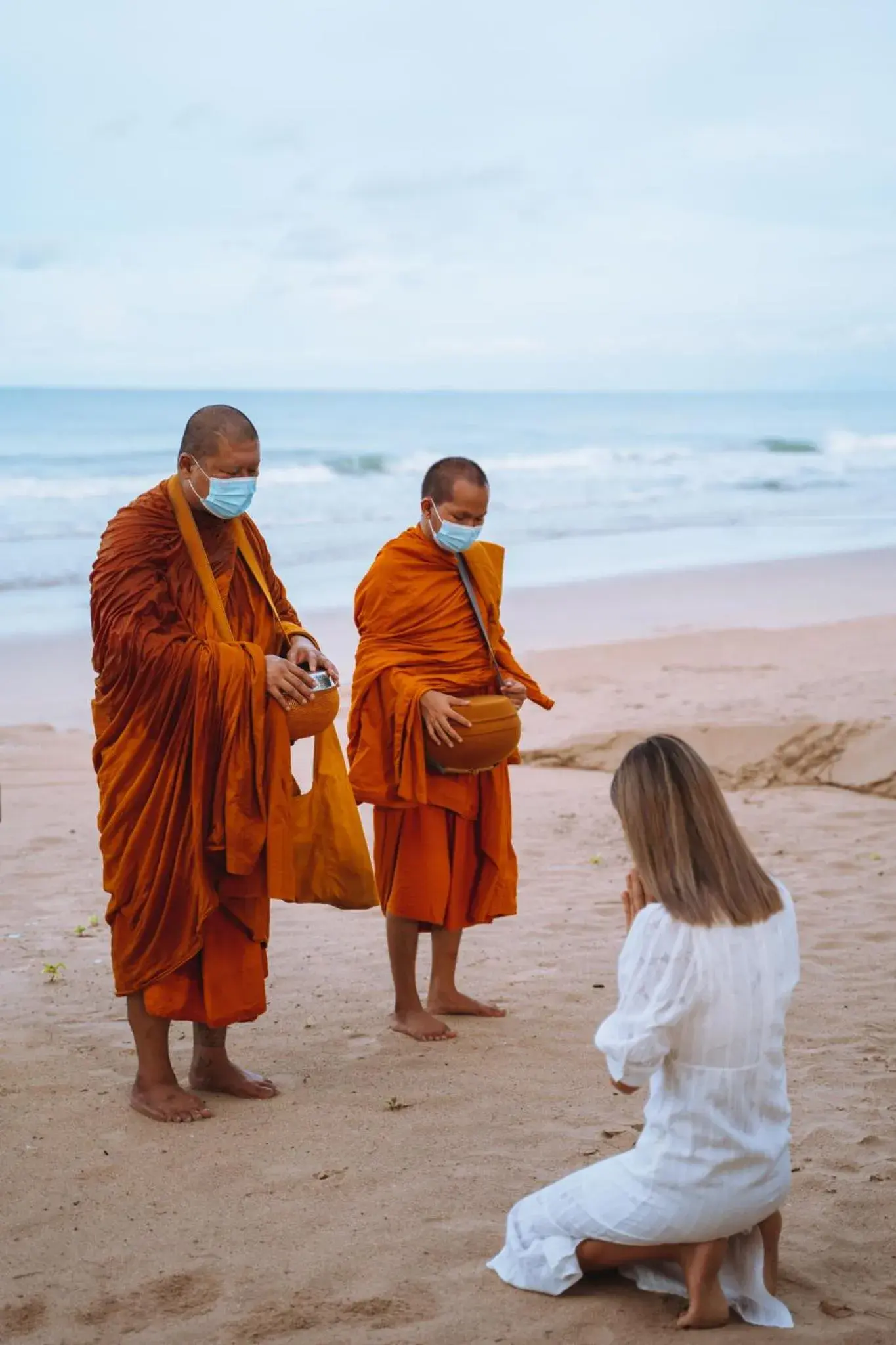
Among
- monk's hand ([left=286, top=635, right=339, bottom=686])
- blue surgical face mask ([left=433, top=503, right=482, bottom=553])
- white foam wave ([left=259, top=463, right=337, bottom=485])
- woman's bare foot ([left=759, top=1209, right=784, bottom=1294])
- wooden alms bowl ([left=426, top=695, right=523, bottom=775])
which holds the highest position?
white foam wave ([left=259, top=463, right=337, bottom=485])

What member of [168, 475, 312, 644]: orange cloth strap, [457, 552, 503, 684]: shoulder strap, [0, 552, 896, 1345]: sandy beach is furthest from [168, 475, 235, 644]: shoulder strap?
[0, 552, 896, 1345]: sandy beach

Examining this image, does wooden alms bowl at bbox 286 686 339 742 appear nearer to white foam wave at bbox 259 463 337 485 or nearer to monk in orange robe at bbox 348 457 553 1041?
monk in orange robe at bbox 348 457 553 1041

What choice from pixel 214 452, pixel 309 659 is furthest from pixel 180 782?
pixel 214 452

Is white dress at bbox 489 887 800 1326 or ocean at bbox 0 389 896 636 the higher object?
ocean at bbox 0 389 896 636

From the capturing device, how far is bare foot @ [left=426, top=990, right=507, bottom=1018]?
520 centimetres

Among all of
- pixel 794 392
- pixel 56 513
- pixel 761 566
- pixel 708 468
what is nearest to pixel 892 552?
pixel 761 566

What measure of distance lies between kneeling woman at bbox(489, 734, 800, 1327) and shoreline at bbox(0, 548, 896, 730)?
25.6 feet

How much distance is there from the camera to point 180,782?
417 centimetres

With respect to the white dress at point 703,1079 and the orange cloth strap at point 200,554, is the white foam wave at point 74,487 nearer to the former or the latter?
the orange cloth strap at point 200,554

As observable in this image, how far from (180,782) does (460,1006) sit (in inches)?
62.0

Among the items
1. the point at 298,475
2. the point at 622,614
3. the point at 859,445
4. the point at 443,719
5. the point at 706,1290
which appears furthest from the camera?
the point at 859,445

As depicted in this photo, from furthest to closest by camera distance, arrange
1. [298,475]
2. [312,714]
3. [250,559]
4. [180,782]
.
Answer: [298,475] → [250,559] → [312,714] → [180,782]

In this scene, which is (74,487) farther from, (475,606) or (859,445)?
(859,445)

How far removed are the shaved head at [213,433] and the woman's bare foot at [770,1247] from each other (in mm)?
2475
